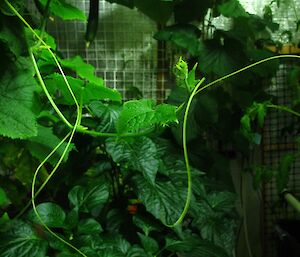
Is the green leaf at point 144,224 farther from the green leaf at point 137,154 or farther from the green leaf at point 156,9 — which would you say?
the green leaf at point 156,9

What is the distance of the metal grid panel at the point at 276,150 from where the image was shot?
1257 mm

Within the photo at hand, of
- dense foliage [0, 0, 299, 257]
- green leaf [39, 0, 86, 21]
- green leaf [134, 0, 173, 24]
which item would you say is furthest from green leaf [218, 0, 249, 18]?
green leaf [39, 0, 86, 21]

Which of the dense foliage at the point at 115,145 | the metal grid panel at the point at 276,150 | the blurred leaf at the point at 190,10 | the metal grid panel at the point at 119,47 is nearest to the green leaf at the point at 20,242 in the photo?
the dense foliage at the point at 115,145

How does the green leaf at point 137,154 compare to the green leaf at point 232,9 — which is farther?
the green leaf at point 232,9

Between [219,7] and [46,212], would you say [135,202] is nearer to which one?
[46,212]

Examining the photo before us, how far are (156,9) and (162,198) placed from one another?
1.92ft

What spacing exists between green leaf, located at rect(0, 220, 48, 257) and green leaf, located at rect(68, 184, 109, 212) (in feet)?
0.34

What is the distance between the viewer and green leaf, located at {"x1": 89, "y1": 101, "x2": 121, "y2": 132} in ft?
2.30

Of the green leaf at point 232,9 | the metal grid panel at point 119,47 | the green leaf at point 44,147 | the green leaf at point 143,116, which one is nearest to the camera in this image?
the green leaf at point 143,116

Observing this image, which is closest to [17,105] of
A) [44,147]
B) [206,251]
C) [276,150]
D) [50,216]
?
[44,147]

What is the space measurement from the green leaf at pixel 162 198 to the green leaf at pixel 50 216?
156 millimetres

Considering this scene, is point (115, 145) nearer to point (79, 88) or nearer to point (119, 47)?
point (79, 88)

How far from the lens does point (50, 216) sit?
65cm

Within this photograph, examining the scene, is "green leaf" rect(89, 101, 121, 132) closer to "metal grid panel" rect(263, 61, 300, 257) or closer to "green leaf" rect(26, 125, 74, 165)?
"green leaf" rect(26, 125, 74, 165)
